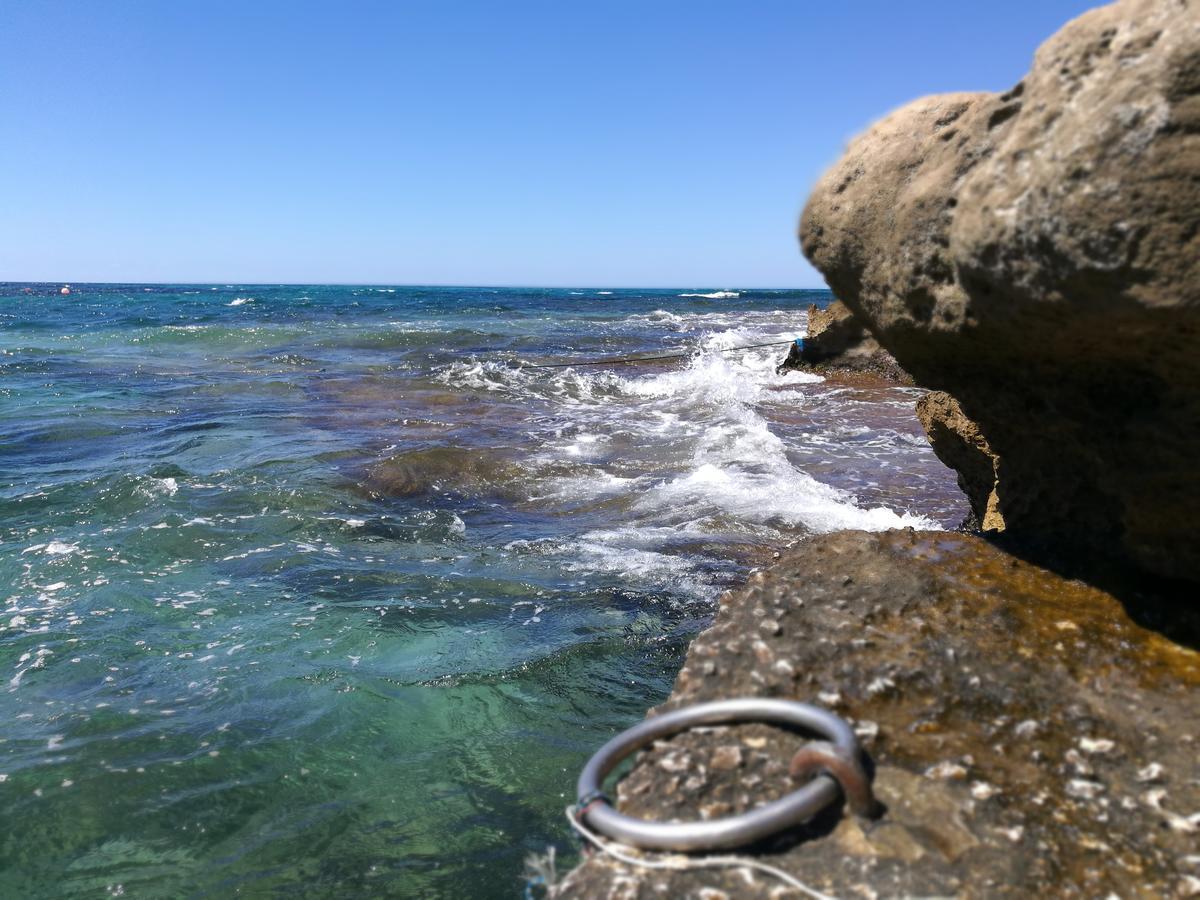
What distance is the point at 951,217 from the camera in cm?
275

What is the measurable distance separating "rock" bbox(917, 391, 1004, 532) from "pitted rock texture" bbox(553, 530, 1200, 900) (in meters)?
1.51

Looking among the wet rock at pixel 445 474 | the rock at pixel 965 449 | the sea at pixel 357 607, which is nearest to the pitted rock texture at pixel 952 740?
the sea at pixel 357 607

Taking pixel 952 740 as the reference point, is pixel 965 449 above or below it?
above

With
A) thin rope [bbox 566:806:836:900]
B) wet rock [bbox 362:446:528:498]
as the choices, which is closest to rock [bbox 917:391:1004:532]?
thin rope [bbox 566:806:836:900]

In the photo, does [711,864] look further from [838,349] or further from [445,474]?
[838,349]

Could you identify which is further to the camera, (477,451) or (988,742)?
(477,451)

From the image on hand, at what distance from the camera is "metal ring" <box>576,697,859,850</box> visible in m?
1.82

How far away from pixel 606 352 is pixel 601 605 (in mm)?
16585

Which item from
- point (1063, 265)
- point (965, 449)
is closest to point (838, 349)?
point (965, 449)

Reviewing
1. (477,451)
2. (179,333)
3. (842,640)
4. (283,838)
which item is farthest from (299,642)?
(179,333)

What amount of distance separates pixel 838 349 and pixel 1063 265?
1484 centimetres

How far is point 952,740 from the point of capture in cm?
216

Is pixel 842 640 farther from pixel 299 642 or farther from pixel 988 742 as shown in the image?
pixel 299 642

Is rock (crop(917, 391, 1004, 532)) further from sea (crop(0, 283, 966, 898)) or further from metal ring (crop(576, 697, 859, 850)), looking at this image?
metal ring (crop(576, 697, 859, 850))
